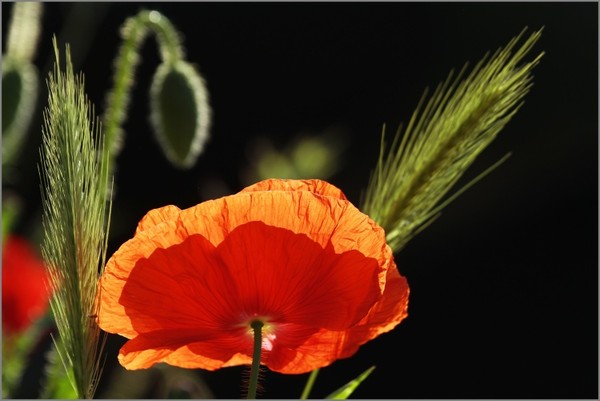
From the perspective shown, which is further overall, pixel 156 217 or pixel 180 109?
pixel 180 109

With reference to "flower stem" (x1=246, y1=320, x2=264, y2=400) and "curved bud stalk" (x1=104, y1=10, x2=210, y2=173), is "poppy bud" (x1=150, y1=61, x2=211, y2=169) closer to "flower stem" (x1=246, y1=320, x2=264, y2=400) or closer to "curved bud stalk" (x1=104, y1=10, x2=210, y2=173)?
"curved bud stalk" (x1=104, y1=10, x2=210, y2=173)

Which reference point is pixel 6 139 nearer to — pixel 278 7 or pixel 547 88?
pixel 278 7

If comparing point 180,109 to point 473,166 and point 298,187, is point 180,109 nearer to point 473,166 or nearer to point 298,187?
point 298,187

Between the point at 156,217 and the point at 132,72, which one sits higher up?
the point at 132,72

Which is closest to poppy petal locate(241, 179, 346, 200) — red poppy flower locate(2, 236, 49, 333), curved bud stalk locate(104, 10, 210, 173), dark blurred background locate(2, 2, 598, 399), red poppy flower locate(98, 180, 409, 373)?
red poppy flower locate(98, 180, 409, 373)

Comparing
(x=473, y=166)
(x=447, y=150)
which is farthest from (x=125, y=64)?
(x=473, y=166)

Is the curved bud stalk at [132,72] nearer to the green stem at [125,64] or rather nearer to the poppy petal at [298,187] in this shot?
the green stem at [125,64]
